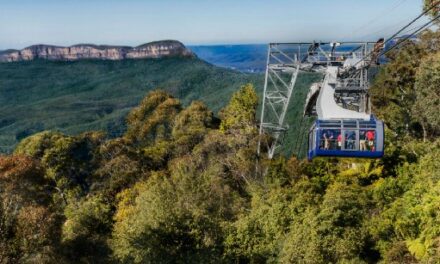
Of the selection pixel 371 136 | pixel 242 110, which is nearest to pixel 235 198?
pixel 371 136

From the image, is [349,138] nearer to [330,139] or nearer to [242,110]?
[330,139]

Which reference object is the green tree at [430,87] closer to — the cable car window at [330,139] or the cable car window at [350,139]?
the cable car window at [350,139]

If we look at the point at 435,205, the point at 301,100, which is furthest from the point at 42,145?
the point at 301,100

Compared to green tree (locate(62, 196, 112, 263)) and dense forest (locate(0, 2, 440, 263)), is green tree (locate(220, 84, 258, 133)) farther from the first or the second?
green tree (locate(62, 196, 112, 263))

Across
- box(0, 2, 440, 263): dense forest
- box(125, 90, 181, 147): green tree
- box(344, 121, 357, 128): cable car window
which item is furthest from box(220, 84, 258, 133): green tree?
box(344, 121, 357, 128): cable car window

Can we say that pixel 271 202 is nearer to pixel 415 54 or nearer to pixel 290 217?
pixel 290 217

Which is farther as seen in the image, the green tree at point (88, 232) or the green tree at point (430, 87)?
the green tree at point (430, 87)

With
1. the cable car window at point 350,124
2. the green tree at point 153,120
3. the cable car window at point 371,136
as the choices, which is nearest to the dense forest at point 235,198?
the cable car window at point 371,136

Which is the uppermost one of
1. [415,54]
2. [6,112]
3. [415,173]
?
[415,54]
